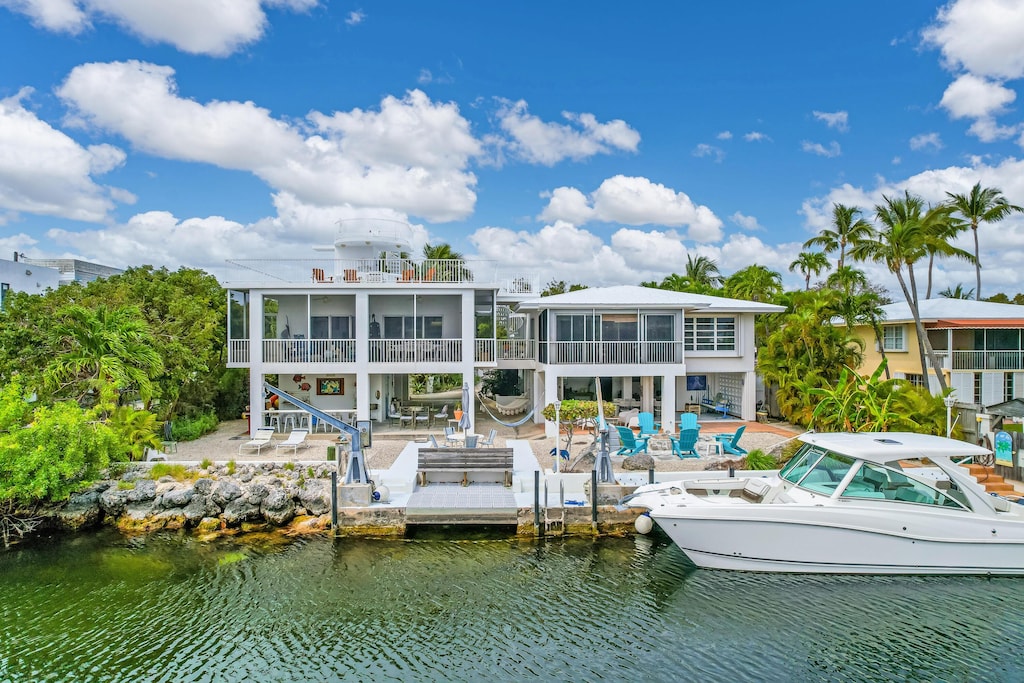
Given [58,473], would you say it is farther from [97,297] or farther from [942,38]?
[942,38]

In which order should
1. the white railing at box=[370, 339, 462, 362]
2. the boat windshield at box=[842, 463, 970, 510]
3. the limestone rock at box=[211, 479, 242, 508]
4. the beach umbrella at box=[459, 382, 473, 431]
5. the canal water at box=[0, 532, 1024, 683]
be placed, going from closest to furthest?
the canal water at box=[0, 532, 1024, 683], the boat windshield at box=[842, 463, 970, 510], the limestone rock at box=[211, 479, 242, 508], the beach umbrella at box=[459, 382, 473, 431], the white railing at box=[370, 339, 462, 362]

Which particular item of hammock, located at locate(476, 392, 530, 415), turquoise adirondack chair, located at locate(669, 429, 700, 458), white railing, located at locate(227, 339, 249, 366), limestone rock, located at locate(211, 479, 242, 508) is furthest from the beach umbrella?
white railing, located at locate(227, 339, 249, 366)

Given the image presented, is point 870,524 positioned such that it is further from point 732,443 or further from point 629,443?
point 629,443

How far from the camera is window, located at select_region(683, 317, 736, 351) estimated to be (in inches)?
923

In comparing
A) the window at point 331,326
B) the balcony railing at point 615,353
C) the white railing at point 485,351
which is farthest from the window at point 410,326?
the balcony railing at point 615,353

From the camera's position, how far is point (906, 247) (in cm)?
2141

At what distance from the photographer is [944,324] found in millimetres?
Answer: 22234

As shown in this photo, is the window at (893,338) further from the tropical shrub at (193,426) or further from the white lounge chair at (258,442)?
the tropical shrub at (193,426)

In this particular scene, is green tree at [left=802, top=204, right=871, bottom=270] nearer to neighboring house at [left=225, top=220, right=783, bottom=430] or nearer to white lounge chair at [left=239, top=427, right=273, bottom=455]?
neighboring house at [left=225, top=220, right=783, bottom=430]

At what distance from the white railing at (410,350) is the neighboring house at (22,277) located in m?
20.6

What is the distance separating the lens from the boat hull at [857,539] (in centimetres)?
1026

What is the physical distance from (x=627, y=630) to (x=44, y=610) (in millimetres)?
8966

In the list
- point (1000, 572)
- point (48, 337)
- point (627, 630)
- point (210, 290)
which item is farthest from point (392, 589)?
point (210, 290)

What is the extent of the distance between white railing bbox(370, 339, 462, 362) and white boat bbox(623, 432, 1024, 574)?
11050 millimetres
